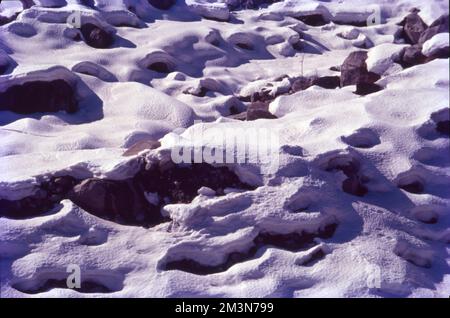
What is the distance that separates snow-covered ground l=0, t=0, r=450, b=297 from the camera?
4.45 metres

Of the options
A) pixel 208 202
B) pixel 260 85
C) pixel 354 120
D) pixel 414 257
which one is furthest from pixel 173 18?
pixel 414 257

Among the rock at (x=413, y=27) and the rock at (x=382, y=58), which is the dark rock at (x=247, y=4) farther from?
the rock at (x=382, y=58)

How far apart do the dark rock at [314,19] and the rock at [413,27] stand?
5.79ft

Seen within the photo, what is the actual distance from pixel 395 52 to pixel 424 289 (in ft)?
14.5

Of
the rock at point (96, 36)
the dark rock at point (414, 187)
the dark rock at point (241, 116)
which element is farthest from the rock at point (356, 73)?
the rock at point (96, 36)

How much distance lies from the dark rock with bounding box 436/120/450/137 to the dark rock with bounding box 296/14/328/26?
521 cm

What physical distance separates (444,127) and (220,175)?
9.40 feet

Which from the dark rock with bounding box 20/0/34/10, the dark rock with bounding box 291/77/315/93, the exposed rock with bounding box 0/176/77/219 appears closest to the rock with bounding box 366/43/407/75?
the dark rock with bounding box 291/77/315/93

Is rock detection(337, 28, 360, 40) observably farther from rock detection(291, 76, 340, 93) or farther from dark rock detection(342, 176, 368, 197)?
dark rock detection(342, 176, 368, 197)

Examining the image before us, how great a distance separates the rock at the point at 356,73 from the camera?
7.36m

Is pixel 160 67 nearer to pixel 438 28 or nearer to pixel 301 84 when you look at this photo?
pixel 301 84

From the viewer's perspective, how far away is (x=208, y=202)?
4906 millimetres
